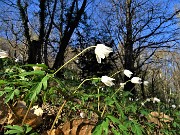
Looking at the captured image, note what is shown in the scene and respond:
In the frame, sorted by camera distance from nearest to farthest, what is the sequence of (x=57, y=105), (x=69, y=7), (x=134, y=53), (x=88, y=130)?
1. (x=88, y=130)
2. (x=57, y=105)
3. (x=69, y=7)
4. (x=134, y=53)

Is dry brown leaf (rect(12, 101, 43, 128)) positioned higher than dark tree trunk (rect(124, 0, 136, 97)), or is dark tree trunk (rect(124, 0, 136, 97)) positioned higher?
dark tree trunk (rect(124, 0, 136, 97))

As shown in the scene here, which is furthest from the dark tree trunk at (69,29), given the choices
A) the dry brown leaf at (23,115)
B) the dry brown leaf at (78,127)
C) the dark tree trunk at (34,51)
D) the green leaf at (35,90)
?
the green leaf at (35,90)

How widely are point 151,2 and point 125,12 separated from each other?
6.49ft

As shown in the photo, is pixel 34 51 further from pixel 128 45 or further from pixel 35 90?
pixel 35 90

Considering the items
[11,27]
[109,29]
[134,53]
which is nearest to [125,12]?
[109,29]

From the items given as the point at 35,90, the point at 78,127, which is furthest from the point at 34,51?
the point at 35,90

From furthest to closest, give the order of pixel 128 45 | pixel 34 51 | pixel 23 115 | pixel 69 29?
pixel 128 45 → pixel 69 29 → pixel 34 51 → pixel 23 115

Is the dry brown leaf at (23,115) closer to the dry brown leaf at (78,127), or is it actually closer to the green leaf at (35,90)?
the dry brown leaf at (78,127)

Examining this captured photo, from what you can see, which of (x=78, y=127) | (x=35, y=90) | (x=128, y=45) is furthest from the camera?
(x=128, y=45)

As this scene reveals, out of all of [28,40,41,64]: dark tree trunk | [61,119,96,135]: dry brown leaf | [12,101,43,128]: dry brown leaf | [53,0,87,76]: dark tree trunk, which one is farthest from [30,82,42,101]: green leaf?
[53,0,87,76]: dark tree trunk

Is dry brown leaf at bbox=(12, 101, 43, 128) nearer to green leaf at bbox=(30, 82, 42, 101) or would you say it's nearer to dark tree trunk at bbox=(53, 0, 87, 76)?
green leaf at bbox=(30, 82, 42, 101)

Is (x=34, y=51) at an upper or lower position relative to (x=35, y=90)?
upper

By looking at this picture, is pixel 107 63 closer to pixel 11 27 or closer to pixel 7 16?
pixel 7 16

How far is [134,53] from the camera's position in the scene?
20.8 metres
